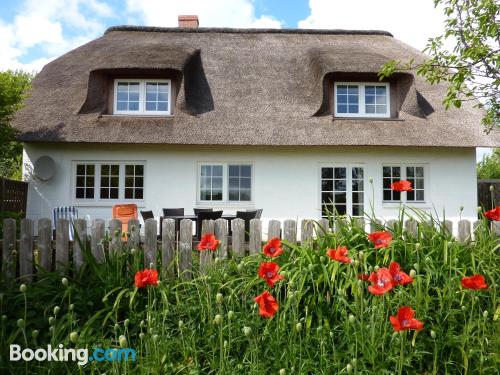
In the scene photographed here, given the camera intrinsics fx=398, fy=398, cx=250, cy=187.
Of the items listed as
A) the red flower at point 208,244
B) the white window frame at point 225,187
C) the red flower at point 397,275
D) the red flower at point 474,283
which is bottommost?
the red flower at point 474,283

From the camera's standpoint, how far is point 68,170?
10.1 metres

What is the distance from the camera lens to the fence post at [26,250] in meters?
3.40

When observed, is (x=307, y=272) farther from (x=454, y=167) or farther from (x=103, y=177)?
(x=454, y=167)

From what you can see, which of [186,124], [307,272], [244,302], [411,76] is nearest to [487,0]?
[411,76]

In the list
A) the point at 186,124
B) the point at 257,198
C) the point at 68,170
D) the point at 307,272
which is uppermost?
the point at 186,124

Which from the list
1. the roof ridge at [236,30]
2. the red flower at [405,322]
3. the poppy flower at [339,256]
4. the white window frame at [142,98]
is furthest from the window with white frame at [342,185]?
the red flower at [405,322]

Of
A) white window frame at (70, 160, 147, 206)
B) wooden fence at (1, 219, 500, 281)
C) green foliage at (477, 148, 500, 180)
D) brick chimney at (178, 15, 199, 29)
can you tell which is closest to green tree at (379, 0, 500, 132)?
wooden fence at (1, 219, 500, 281)

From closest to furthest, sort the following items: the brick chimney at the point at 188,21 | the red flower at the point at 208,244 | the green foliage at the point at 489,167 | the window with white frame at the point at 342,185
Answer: the red flower at the point at 208,244, the window with white frame at the point at 342,185, the brick chimney at the point at 188,21, the green foliage at the point at 489,167

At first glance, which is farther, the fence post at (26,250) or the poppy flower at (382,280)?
the fence post at (26,250)

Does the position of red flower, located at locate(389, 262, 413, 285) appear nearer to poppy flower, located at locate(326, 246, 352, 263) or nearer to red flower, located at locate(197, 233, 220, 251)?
poppy flower, located at locate(326, 246, 352, 263)

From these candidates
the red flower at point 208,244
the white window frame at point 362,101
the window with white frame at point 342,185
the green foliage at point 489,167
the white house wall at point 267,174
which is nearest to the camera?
the red flower at point 208,244

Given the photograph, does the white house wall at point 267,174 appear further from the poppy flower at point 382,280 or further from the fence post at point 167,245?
the poppy flower at point 382,280

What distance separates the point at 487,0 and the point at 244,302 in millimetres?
5983

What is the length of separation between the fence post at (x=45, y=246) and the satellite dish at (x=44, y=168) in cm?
718
